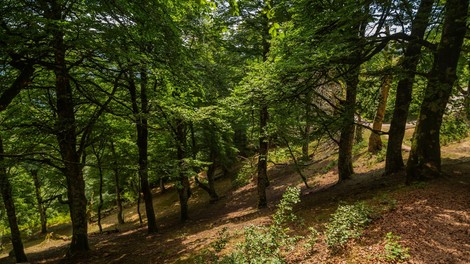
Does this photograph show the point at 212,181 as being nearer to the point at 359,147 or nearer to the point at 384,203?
the point at 359,147

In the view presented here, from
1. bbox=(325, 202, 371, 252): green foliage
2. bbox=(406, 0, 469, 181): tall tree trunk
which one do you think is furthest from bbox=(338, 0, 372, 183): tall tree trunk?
bbox=(325, 202, 371, 252): green foliage

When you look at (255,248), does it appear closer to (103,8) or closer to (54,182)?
(103,8)

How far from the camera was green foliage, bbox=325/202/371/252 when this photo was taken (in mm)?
5508

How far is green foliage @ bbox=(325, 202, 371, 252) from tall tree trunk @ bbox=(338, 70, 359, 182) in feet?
11.2

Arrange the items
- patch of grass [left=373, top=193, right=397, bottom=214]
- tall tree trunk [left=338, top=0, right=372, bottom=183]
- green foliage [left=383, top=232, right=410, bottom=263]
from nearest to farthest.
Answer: green foliage [left=383, top=232, right=410, bottom=263], patch of grass [left=373, top=193, right=397, bottom=214], tall tree trunk [left=338, top=0, right=372, bottom=183]

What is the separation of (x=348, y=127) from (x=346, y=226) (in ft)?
18.9

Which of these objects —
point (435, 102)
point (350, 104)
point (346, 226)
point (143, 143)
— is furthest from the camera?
point (143, 143)

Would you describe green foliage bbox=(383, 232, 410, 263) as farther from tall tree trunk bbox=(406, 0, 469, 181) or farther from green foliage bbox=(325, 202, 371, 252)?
tall tree trunk bbox=(406, 0, 469, 181)

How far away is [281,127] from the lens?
521 inches

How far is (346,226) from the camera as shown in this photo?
565cm

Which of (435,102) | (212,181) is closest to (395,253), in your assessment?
(435,102)

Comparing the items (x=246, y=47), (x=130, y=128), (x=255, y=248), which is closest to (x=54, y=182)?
(x=130, y=128)

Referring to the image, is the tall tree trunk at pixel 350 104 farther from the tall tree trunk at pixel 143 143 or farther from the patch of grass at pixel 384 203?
the tall tree trunk at pixel 143 143

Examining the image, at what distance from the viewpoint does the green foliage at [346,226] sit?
5.51 m
